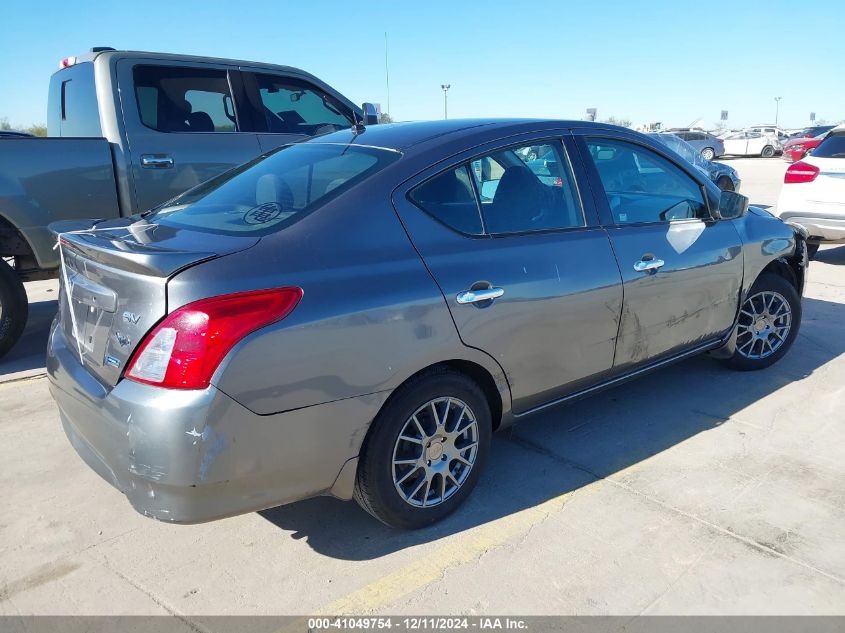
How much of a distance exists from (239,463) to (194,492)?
0.17m

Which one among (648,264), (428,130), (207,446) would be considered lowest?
(207,446)

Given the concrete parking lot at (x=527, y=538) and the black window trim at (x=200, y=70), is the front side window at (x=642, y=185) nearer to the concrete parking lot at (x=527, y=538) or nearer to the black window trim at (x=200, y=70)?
the concrete parking lot at (x=527, y=538)

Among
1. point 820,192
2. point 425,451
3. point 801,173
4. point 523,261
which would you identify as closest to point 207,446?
point 425,451

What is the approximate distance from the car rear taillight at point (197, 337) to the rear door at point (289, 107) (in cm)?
372

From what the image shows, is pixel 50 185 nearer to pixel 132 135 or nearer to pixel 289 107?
pixel 132 135

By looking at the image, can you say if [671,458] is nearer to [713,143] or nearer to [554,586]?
[554,586]

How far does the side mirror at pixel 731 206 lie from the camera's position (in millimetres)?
4055

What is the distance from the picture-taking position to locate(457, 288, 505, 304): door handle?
2725 mm

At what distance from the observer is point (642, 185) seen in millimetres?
3939

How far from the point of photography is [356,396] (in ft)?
8.05

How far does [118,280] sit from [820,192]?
7.61 metres

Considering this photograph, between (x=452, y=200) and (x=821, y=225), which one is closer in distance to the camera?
(x=452, y=200)

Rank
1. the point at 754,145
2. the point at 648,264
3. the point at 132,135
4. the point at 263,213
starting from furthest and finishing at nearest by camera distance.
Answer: the point at 754,145 < the point at 132,135 < the point at 648,264 < the point at 263,213
